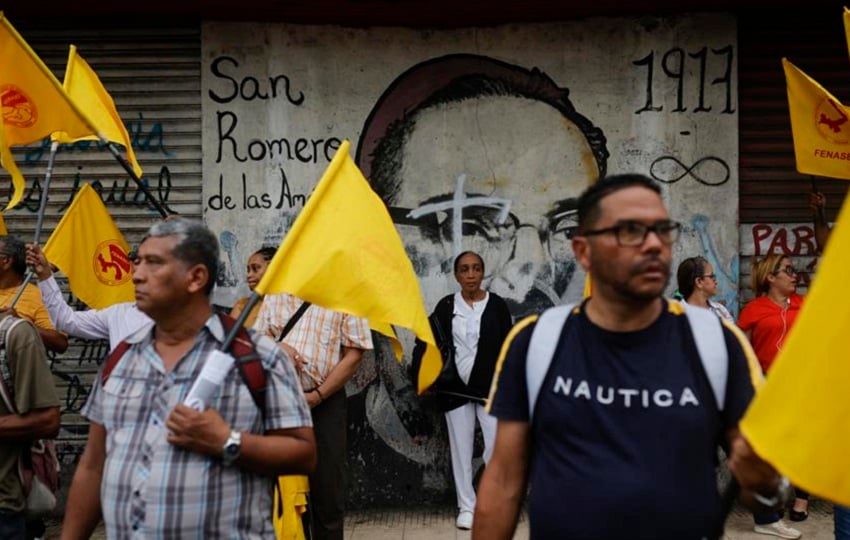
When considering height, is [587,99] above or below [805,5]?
below

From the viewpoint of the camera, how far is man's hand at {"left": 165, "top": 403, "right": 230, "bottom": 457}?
9.08ft

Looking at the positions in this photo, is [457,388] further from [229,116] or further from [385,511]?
[229,116]

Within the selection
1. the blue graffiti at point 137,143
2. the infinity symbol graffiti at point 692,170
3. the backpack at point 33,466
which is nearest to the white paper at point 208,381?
the backpack at point 33,466

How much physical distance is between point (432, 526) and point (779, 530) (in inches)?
92.8

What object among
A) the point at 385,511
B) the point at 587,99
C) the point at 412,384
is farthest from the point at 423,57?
the point at 385,511

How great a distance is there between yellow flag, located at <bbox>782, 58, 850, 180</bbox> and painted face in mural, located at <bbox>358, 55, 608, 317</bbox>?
5.40 ft

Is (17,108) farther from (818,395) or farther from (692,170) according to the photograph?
(692,170)

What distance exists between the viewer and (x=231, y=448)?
282cm

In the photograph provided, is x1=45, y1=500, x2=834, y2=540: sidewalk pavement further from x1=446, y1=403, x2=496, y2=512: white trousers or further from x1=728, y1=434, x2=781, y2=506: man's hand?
x1=728, y1=434, x2=781, y2=506: man's hand

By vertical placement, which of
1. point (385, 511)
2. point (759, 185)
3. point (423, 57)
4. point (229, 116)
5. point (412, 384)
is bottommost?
point (385, 511)

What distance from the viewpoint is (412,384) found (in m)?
7.41

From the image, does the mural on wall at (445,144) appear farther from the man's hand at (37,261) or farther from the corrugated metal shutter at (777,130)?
the man's hand at (37,261)

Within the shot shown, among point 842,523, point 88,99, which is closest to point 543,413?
point 842,523

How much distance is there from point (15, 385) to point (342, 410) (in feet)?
7.02
